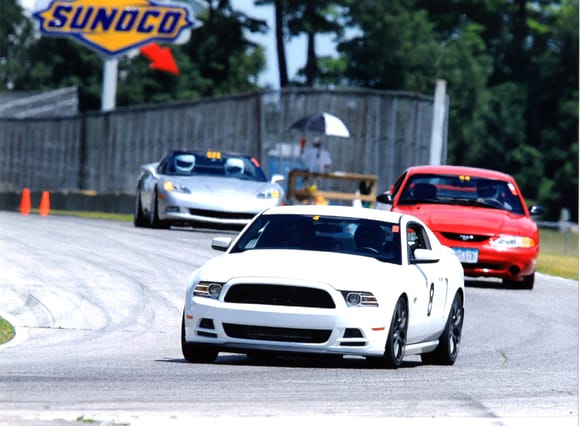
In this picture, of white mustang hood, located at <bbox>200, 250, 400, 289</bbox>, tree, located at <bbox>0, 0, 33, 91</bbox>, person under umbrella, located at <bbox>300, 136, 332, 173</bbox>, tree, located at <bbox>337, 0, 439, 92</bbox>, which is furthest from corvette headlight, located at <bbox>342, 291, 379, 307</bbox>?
tree, located at <bbox>0, 0, 33, 91</bbox>

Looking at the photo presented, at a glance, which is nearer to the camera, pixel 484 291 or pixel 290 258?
pixel 290 258

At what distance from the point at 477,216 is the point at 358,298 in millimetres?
9666

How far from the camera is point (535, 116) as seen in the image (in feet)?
278

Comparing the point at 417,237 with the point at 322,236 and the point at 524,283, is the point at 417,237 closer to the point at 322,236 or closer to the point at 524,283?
the point at 322,236

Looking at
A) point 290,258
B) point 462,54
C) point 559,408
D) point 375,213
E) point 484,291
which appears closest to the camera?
point 559,408

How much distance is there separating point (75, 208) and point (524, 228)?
24015 mm

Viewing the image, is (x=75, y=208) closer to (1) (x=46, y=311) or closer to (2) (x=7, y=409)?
(1) (x=46, y=311)

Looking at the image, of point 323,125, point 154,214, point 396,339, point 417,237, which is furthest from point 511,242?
point 323,125

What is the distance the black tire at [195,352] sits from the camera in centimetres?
1220

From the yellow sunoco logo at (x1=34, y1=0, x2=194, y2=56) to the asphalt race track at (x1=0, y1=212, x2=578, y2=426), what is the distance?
28877 mm

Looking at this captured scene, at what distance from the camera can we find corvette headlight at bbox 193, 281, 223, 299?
39.4 ft

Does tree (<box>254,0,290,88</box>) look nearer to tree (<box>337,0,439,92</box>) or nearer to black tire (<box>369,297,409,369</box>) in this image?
tree (<box>337,0,439,92</box>)

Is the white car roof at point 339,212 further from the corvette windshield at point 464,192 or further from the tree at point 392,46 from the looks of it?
the tree at point 392,46

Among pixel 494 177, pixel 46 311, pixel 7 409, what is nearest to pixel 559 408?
pixel 7 409
